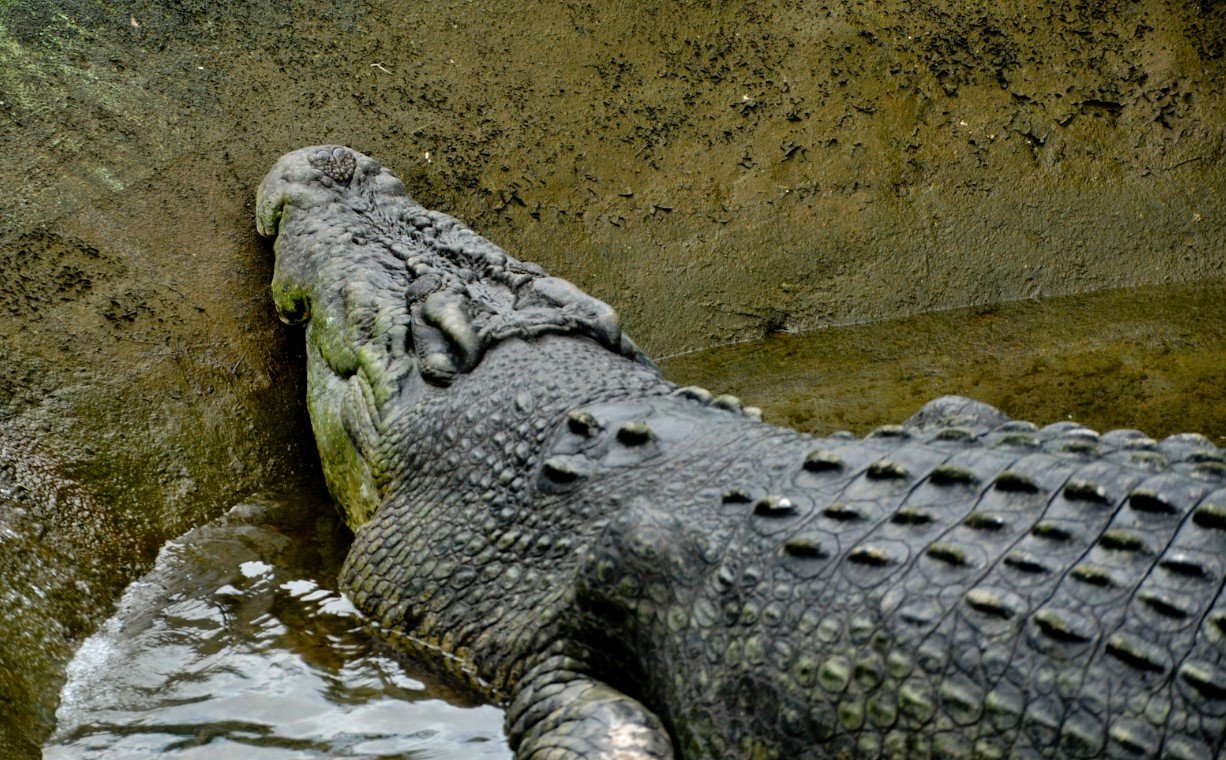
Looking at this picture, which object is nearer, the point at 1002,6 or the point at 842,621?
the point at 842,621

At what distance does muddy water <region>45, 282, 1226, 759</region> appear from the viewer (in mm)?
2906

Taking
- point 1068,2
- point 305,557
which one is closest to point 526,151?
point 305,557

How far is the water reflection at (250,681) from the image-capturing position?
2848 mm

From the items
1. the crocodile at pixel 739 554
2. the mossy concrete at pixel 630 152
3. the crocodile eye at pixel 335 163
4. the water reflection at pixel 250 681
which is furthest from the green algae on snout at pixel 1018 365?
the water reflection at pixel 250 681

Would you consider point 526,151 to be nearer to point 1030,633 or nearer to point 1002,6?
point 1002,6

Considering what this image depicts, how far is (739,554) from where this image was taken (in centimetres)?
256

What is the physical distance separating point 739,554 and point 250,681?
1.39 m

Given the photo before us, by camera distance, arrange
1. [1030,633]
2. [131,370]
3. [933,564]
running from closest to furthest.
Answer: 1. [1030,633]
2. [933,564]
3. [131,370]

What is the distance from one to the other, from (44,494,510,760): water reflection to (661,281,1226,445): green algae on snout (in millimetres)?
1961

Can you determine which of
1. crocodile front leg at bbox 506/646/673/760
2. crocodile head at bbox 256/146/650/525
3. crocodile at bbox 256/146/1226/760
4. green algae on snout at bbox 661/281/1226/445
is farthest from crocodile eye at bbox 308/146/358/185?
crocodile front leg at bbox 506/646/673/760

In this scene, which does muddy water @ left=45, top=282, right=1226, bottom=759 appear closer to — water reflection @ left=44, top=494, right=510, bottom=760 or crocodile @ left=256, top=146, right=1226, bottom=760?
water reflection @ left=44, top=494, right=510, bottom=760

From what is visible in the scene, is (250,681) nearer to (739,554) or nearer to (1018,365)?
(739,554)

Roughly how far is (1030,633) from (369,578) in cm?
202

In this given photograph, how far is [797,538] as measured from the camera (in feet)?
8.10
